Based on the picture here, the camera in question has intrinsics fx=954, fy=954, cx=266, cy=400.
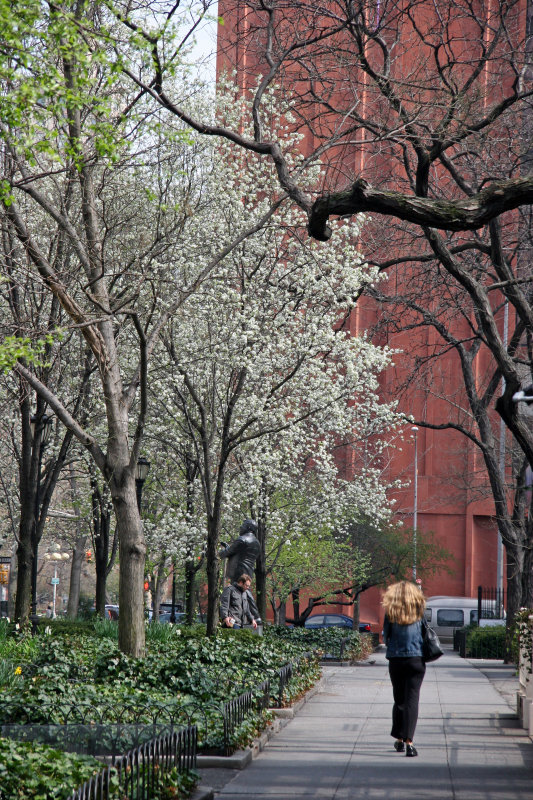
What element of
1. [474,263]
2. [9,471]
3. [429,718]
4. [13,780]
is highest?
[474,263]

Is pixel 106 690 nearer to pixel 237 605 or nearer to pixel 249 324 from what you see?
pixel 237 605

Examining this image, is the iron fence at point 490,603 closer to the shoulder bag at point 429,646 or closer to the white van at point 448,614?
the white van at point 448,614

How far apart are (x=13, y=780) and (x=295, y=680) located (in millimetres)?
8899

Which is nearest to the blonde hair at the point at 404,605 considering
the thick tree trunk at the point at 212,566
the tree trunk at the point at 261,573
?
the thick tree trunk at the point at 212,566

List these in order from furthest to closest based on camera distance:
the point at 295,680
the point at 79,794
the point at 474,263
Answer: the point at 474,263
the point at 295,680
the point at 79,794

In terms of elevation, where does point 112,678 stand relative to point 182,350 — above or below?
below

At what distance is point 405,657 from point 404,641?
150 mm

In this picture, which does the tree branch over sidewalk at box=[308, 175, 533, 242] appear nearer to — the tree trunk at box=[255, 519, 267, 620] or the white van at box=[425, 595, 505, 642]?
the tree trunk at box=[255, 519, 267, 620]

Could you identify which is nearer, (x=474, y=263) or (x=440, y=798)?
(x=440, y=798)

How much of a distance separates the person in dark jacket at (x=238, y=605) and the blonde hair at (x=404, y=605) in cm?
717

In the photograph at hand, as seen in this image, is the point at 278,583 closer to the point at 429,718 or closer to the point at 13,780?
the point at 429,718

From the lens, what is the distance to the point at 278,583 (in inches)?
1457

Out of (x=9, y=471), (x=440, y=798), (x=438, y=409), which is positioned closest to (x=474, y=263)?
(x=440, y=798)

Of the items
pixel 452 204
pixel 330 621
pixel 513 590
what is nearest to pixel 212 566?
pixel 513 590
